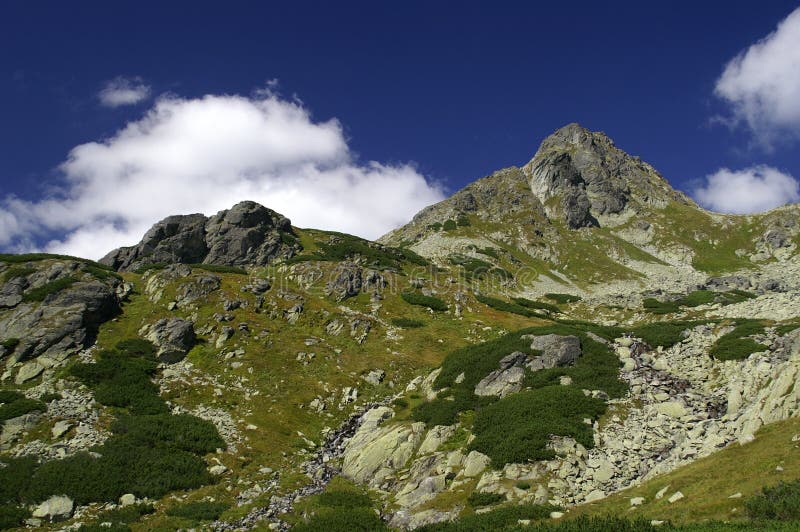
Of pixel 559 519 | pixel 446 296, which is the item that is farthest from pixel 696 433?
pixel 446 296

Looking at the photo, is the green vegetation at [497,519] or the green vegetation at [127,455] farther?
the green vegetation at [127,455]

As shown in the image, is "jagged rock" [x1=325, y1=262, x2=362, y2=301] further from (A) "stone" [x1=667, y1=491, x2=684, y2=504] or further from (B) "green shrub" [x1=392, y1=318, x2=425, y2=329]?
(A) "stone" [x1=667, y1=491, x2=684, y2=504]

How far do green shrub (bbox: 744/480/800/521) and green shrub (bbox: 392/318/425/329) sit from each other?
4544 centimetres

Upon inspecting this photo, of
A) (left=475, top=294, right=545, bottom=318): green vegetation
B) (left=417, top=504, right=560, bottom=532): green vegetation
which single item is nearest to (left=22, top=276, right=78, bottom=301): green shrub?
(left=417, top=504, right=560, bottom=532): green vegetation

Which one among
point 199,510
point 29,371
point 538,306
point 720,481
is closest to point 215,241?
point 29,371

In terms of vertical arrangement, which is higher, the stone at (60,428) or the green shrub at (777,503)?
the stone at (60,428)

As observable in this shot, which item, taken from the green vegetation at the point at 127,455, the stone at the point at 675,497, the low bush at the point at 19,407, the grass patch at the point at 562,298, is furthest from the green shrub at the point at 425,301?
the stone at the point at 675,497

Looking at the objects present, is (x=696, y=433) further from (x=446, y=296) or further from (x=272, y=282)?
(x=272, y=282)

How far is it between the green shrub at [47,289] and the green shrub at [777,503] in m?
59.1

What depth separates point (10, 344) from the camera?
42094 millimetres

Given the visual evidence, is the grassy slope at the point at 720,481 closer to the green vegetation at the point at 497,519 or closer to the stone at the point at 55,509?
the green vegetation at the point at 497,519

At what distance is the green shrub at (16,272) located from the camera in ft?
172

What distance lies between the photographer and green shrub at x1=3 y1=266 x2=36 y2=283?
52.6m

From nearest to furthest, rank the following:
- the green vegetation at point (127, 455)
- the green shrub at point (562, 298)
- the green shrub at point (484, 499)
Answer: the green shrub at point (484, 499), the green vegetation at point (127, 455), the green shrub at point (562, 298)
